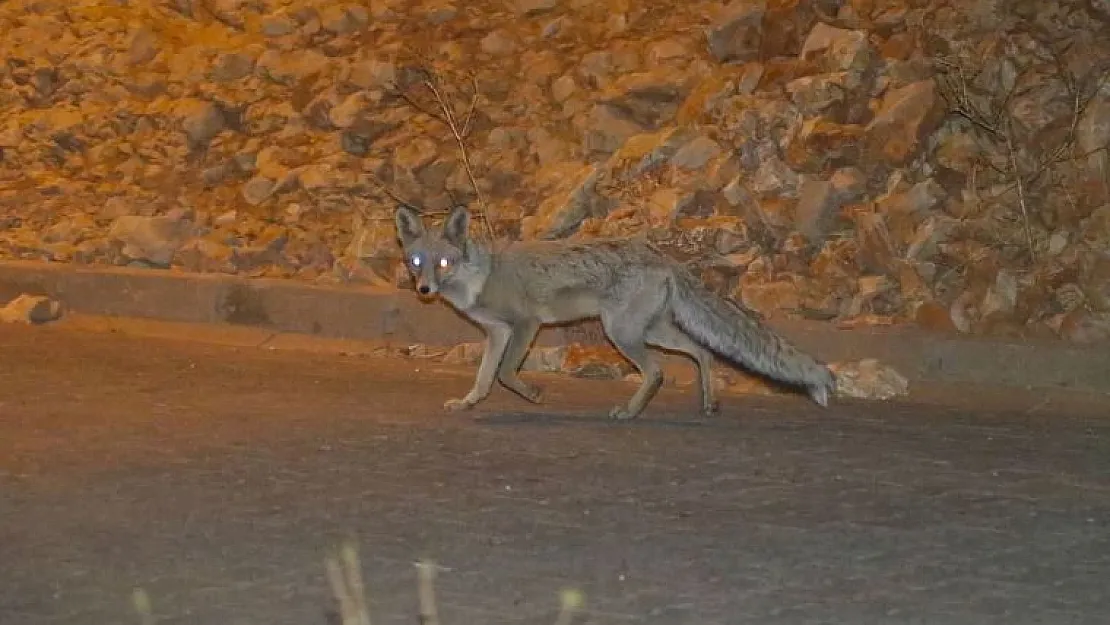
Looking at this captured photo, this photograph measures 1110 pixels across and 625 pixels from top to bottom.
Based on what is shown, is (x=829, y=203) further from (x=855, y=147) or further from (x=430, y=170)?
(x=430, y=170)

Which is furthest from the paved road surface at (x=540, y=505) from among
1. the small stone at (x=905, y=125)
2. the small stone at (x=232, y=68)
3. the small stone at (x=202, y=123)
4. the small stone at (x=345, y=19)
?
the small stone at (x=345, y=19)

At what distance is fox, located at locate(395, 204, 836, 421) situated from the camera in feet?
28.1

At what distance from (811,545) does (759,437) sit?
215 cm

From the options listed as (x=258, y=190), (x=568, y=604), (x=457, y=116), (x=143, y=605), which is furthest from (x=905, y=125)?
(x=143, y=605)

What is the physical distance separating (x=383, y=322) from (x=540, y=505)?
5.04 m

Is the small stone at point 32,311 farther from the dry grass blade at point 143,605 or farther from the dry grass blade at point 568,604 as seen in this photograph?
the dry grass blade at point 568,604

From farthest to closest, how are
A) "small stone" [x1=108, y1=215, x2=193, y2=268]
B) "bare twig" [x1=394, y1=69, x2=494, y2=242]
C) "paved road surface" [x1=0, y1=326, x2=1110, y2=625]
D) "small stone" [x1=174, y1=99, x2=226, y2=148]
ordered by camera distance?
"small stone" [x1=174, y1=99, x2=226, y2=148]
"small stone" [x1=108, y1=215, x2=193, y2=268]
"bare twig" [x1=394, y1=69, x2=494, y2=242]
"paved road surface" [x1=0, y1=326, x2=1110, y2=625]

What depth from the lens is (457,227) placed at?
354 inches

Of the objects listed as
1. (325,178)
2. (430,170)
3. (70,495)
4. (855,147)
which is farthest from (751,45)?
(70,495)

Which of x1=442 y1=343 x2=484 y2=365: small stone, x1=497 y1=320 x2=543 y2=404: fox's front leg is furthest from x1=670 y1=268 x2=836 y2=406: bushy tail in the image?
x1=442 y1=343 x2=484 y2=365: small stone

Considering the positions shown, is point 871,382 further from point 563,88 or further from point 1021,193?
point 563,88

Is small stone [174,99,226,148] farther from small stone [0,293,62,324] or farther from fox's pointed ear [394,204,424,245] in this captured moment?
fox's pointed ear [394,204,424,245]

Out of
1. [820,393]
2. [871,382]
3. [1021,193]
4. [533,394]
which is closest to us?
[820,393]

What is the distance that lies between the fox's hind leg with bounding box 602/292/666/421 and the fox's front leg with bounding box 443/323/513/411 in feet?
1.92
